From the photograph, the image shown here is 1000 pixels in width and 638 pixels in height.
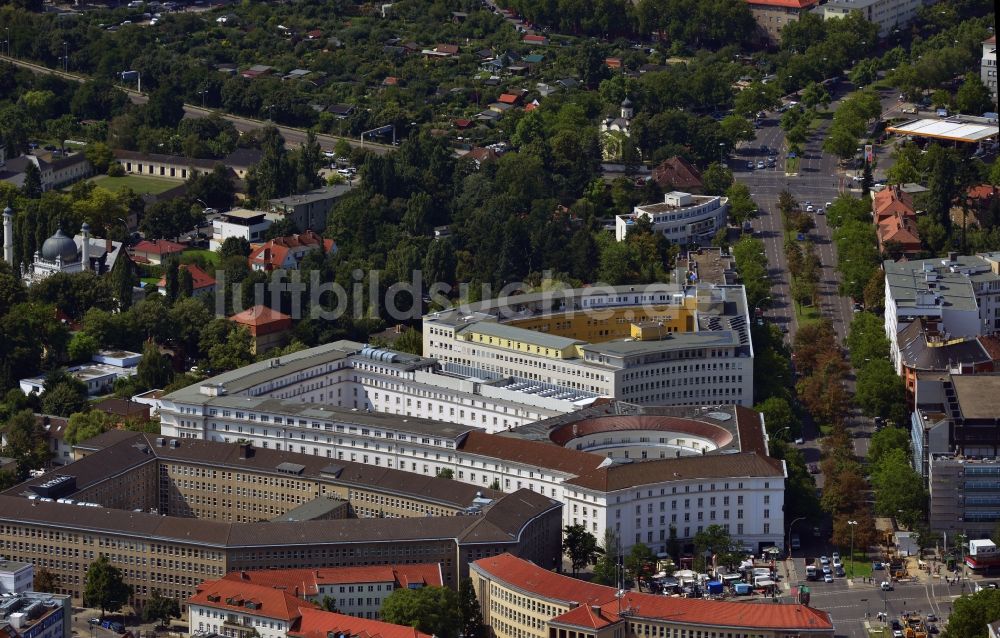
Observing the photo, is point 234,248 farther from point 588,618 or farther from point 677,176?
point 588,618

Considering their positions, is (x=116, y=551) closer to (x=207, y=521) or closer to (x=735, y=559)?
(x=207, y=521)

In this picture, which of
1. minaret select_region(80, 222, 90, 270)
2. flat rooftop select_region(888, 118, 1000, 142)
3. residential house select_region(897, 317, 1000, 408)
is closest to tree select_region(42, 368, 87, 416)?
minaret select_region(80, 222, 90, 270)

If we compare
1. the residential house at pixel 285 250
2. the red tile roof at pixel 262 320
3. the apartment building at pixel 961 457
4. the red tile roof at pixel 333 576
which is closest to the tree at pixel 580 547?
the red tile roof at pixel 333 576

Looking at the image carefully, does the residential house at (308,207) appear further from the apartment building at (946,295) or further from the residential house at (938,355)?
the residential house at (938,355)

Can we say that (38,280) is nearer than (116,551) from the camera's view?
No

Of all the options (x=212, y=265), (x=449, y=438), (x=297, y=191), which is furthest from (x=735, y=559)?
(x=297, y=191)
